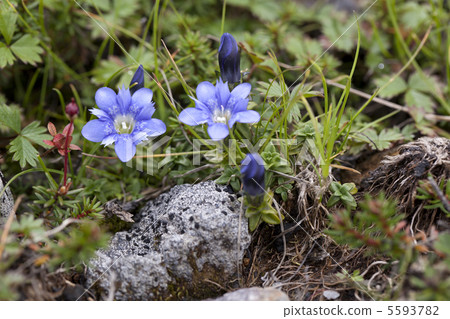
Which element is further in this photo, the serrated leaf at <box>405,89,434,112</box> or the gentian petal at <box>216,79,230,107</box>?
the serrated leaf at <box>405,89,434,112</box>

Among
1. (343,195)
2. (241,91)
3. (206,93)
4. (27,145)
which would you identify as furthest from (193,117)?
(27,145)

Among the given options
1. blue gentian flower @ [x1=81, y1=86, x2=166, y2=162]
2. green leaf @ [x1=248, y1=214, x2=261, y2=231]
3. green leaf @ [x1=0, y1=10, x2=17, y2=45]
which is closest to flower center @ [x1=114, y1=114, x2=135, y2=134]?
blue gentian flower @ [x1=81, y1=86, x2=166, y2=162]

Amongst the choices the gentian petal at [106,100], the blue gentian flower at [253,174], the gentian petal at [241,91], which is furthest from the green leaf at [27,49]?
the blue gentian flower at [253,174]

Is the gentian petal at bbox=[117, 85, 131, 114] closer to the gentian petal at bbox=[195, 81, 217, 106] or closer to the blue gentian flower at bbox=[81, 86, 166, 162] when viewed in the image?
the blue gentian flower at bbox=[81, 86, 166, 162]

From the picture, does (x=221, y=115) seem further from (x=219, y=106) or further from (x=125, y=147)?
(x=125, y=147)

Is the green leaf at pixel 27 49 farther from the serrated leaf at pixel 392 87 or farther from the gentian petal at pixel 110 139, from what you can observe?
the serrated leaf at pixel 392 87

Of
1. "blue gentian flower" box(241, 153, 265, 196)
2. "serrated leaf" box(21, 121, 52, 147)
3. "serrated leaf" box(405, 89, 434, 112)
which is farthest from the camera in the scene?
"serrated leaf" box(405, 89, 434, 112)
